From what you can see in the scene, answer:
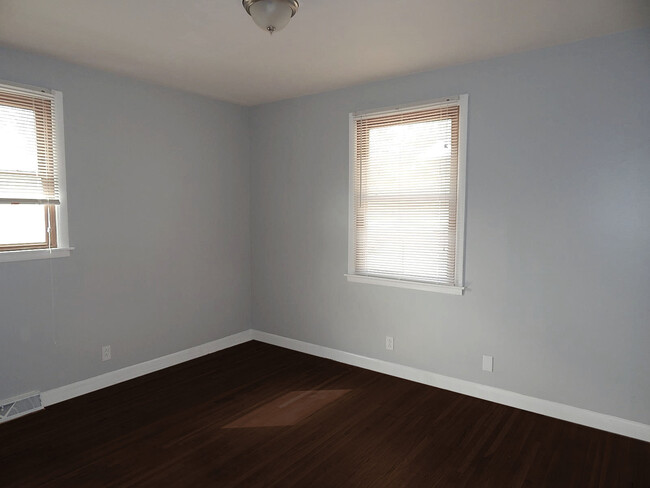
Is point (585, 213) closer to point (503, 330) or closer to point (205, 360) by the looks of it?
point (503, 330)

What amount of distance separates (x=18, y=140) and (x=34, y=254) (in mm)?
825

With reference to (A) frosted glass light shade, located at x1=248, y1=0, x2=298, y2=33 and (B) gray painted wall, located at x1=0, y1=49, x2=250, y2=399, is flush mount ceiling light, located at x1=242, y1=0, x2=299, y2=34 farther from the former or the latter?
(B) gray painted wall, located at x1=0, y1=49, x2=250, y2=399

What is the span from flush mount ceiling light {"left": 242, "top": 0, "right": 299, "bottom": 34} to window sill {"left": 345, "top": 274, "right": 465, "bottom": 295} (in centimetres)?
229

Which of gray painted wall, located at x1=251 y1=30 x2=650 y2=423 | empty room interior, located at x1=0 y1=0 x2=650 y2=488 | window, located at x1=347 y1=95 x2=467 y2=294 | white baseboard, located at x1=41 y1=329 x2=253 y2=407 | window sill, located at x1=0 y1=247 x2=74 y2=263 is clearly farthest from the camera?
window, located at x1=347 y1=95 x2=467 y2=294

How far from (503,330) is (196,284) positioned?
114 inches

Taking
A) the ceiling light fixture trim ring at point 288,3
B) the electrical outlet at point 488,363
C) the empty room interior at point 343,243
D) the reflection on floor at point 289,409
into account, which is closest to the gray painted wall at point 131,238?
the empty room interior at point 343,243

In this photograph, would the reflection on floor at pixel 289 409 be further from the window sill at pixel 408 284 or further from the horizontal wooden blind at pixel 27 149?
the horizontal wooden blind at pixel 27 149

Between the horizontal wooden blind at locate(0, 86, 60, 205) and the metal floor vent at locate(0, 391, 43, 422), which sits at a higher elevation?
the horizontal wooden blind at locate(0, 86, 60, 205)

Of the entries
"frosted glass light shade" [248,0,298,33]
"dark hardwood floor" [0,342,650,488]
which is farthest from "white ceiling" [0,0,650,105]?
"dark hardwood floor" [0,342,650,488]

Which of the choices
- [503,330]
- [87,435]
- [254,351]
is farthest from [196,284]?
[503,330]

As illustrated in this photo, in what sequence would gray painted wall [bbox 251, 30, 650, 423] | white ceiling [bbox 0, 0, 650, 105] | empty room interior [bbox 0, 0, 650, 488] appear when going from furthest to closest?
gray painted wall [bbox 251, 30, 650, 423]
empty room interior [bbox 0, 0, 650, 488]
white ceiling [bbox 0, 0, 650, 105]

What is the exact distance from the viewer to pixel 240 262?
482 centimetres

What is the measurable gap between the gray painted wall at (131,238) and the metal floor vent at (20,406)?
0.06 meters

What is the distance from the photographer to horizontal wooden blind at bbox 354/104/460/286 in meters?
3.47
